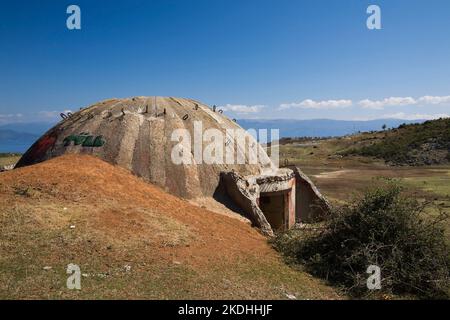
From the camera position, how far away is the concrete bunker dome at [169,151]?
1158 centimetres

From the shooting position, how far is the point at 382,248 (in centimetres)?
861

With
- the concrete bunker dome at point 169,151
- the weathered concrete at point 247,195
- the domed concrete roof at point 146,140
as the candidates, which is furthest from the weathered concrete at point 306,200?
the weathered concrete at point 247,195

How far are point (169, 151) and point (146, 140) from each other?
766 millimetres

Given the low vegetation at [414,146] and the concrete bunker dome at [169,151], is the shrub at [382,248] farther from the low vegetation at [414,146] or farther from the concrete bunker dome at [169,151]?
the low vegetation at [414,146]

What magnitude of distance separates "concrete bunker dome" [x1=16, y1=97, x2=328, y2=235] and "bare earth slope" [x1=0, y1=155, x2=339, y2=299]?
0.71 meters

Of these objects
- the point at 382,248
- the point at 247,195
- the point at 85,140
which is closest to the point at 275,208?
the point at 247,195

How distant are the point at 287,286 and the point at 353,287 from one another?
134cm

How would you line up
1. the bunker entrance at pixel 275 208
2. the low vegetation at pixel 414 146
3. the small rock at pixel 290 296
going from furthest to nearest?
1. the low vegetation at pixel 414 146
2. the bunker entrance at pixel 275 208
3. the small rock at pixel 290 296

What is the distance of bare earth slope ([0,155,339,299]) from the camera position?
667 cm

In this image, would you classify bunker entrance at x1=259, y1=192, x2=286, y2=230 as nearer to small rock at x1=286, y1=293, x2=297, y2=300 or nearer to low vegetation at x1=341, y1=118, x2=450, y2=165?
small rock at x1=286, y1=293, x2=297, y2=300

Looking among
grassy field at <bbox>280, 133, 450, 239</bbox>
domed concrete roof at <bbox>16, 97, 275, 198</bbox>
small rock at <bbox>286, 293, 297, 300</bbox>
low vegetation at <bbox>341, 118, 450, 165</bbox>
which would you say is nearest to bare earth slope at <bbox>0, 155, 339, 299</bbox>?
small rock at <bbox>286, 293, 297, 300</bbox>

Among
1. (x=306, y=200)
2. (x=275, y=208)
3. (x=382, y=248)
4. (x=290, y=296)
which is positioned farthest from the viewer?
(x=306, y=200)

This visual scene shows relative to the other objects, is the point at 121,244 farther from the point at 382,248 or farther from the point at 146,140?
the point at 382,248
